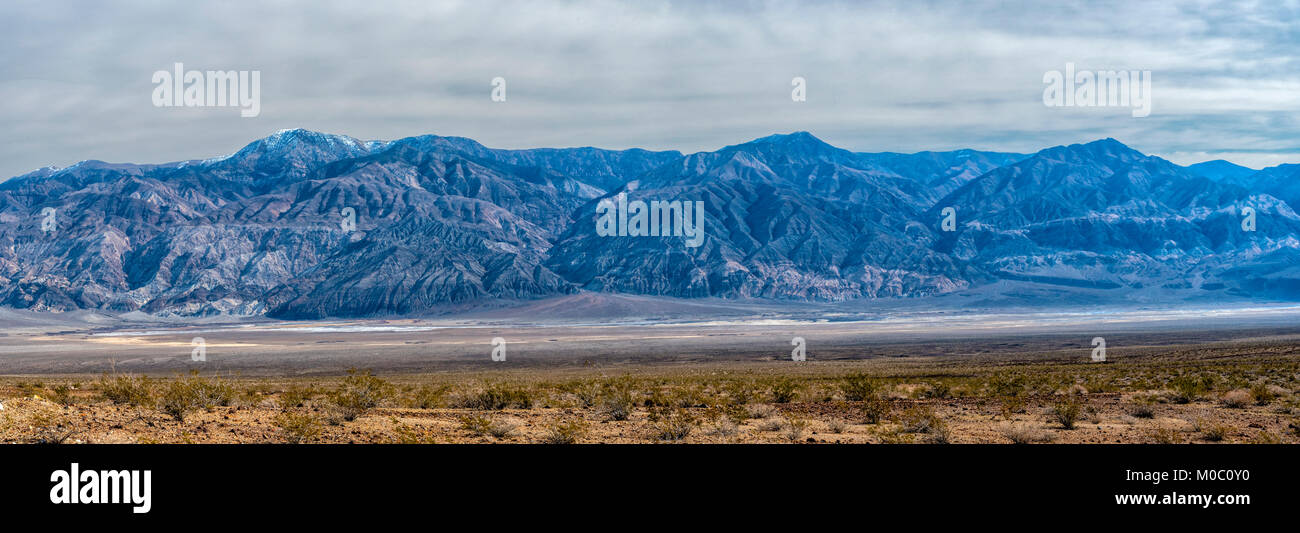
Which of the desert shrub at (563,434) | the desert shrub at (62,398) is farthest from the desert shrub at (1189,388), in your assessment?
the desert shrub at (62,398)

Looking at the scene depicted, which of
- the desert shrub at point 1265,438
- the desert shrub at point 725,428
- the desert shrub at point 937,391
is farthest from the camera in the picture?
the desert shrub at point 937,391

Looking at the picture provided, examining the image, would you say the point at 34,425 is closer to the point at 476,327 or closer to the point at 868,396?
the point at 868,396

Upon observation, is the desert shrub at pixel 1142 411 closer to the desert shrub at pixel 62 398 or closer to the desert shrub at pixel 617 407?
the desert shrub at pixel 617 407

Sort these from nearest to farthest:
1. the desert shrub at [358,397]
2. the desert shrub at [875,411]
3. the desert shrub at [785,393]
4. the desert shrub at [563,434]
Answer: the desert shrub at [563,434] → the desert shrub at [358,397] → the desert shrub at [875,411] → the desert shrub at [785,393]

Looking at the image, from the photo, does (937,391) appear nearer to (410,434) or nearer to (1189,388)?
(1189,388)

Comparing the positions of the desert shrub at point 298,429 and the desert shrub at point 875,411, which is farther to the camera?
the desert shrub at point 875,411

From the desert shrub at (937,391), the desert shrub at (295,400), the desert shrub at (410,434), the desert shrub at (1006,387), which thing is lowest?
the desert shrub at (937,391)

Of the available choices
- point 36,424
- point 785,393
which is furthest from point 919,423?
point 36,424
